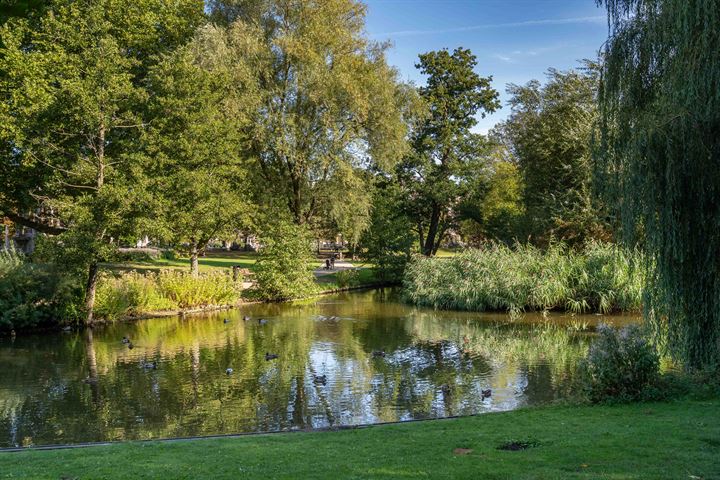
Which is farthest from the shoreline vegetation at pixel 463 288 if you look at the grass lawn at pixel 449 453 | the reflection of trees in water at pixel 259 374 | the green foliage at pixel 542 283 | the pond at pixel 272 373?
the grass lawn at pixel 449 453

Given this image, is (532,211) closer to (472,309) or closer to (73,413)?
(472,309)

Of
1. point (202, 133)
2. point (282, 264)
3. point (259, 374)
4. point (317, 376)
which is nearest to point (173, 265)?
point (282, 264)

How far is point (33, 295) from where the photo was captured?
66.6ft

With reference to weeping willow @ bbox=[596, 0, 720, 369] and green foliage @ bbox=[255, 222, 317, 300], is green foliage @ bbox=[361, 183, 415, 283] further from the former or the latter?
weeping willow @ bbox=[596, 0, 720, 369]

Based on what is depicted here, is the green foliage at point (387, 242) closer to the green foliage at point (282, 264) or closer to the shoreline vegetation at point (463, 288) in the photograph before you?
the green foliage at point (282, 264)

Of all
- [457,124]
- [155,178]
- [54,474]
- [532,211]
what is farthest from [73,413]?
[457,124]

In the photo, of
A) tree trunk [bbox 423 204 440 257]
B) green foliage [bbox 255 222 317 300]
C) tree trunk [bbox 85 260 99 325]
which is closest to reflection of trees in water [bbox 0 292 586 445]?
tree trunk [bbox 85 260 99 325]

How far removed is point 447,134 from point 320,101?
14927 mm

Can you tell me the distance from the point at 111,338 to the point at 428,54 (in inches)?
1261

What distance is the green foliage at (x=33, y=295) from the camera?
64.8 feet

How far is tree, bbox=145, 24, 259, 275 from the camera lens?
24734 millimetres

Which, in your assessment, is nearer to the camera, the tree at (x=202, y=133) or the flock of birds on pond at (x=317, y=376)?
the flock of birds on pond at (x=317, y=376)

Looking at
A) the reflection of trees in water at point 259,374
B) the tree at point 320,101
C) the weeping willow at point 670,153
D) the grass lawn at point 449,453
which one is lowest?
the reflection of trees in water at point 259,374

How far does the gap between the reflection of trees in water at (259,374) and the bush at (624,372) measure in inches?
88.8
